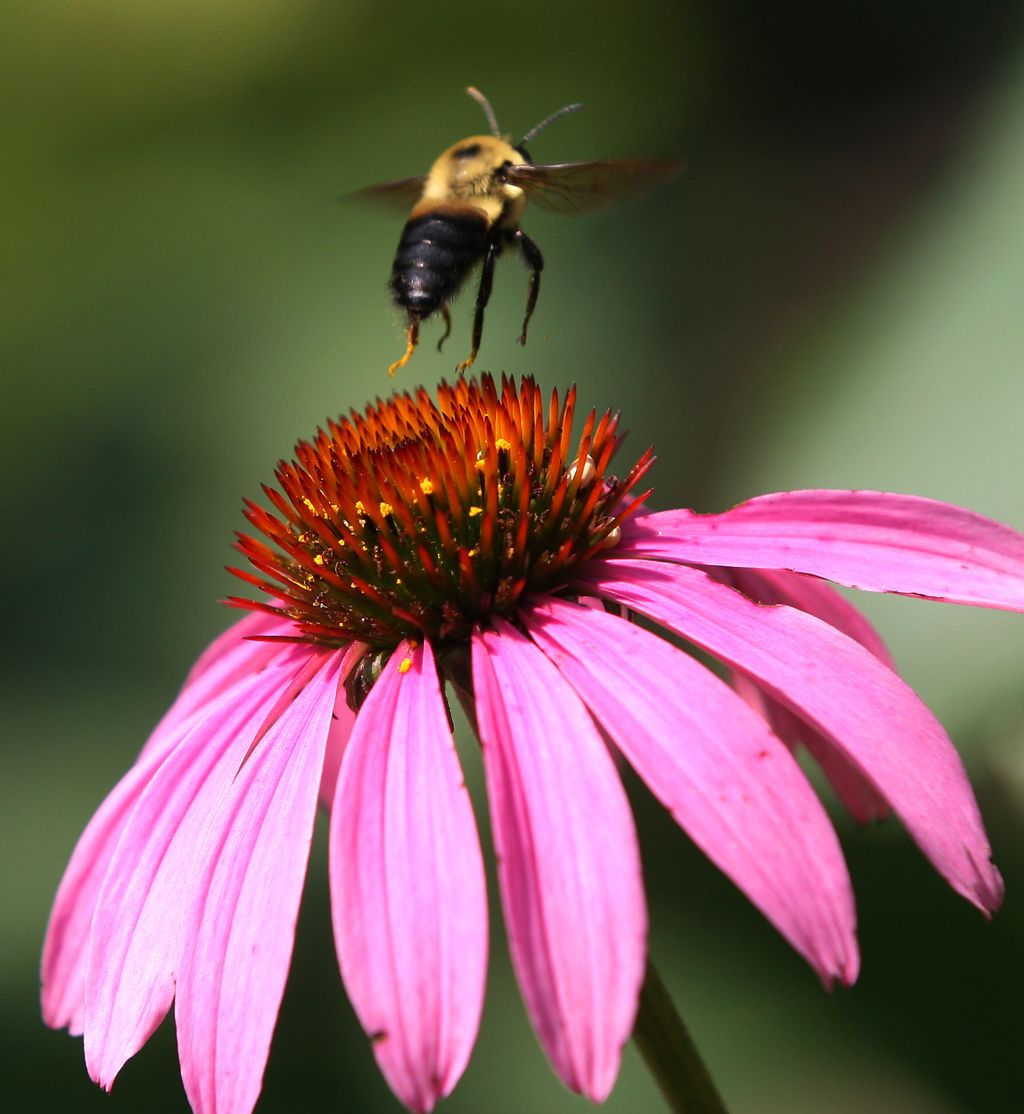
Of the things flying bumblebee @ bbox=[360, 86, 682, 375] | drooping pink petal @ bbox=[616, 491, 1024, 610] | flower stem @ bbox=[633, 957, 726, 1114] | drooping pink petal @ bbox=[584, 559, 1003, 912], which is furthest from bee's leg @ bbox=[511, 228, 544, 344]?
flower stem @ bbox=[633, 957, 726, 1114]

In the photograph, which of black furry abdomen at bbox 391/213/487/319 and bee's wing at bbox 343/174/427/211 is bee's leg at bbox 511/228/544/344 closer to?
black furry abdomen at bbox 391/213/487/319

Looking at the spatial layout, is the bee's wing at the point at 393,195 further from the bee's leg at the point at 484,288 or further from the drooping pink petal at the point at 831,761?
the drooping pink petal at the point at 831,761

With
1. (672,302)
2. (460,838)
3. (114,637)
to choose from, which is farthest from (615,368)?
(460,838)

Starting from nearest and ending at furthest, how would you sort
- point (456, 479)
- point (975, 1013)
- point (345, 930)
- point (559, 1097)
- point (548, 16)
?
point (345, 930) < point (456, 479) < point (975, 1013) < point (559, 1097) < point (548, 16)

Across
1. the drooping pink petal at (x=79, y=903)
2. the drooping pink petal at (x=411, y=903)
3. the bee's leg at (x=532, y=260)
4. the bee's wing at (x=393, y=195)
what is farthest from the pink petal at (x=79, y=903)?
the bee's wing at (x=393, y=195)

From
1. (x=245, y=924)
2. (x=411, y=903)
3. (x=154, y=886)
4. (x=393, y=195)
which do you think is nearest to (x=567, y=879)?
(x=411, y=903)

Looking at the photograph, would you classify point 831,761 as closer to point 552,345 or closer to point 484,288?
point 484,288

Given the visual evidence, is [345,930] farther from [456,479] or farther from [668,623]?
[456,479]
